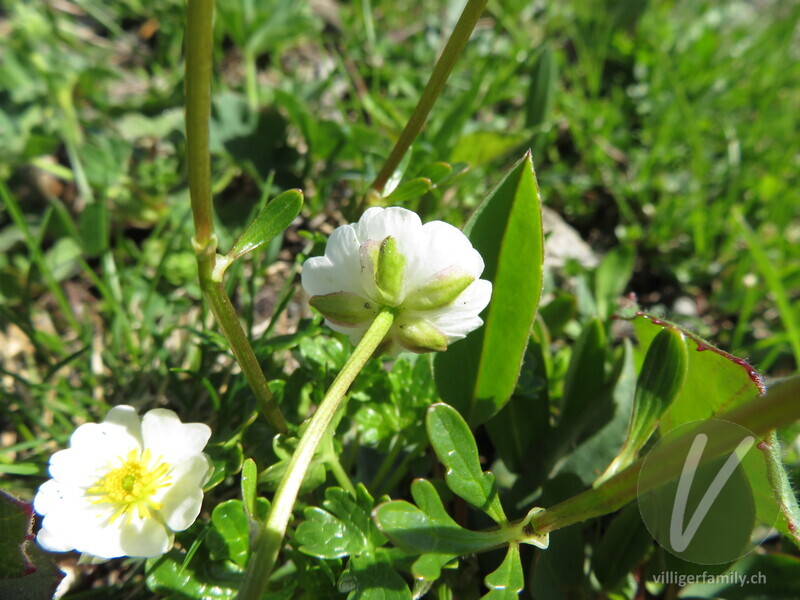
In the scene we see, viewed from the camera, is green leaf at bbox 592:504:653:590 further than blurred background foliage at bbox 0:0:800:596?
No

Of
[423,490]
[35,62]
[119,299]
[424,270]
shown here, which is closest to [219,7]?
[35,62]

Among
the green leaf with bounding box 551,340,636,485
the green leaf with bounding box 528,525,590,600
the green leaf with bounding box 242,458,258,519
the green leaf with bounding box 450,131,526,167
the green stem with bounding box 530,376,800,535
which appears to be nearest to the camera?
the green stem with bounding box 530,376,800,535

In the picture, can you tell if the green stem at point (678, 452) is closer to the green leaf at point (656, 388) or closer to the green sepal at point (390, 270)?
the green leaf at point (656, 388)

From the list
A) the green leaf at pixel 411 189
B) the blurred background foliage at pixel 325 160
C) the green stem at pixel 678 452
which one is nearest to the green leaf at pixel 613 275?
the blurred background foliage at pixel 325 160

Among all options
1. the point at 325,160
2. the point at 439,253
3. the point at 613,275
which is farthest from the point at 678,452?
the point at 325,160

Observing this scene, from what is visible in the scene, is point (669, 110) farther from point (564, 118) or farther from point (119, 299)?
point (119, 299)

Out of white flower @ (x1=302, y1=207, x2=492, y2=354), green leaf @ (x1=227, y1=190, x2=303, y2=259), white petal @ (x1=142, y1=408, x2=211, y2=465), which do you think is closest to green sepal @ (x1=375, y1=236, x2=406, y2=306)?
white flower @ (x1=302, y1=207, x2=492, y2=354)

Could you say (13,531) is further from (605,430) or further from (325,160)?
(325,160)

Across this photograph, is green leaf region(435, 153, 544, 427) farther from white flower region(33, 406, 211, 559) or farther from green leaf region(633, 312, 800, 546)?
white flower region(33, 406, 211, 559)
